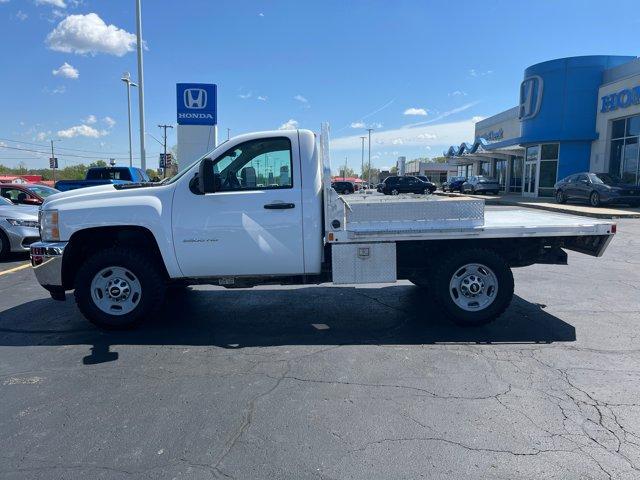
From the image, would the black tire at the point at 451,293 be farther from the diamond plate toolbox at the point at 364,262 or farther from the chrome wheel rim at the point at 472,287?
the diamond plate toolbox at the point at 364,262

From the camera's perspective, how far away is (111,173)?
1911 centimetres

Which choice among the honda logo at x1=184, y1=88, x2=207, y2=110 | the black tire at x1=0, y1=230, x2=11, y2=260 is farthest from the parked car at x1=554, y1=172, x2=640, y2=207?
the black tire at x1=0, y1=230, x2=11, y2=260

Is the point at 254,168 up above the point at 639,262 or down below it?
above

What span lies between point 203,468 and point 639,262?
31.8ft

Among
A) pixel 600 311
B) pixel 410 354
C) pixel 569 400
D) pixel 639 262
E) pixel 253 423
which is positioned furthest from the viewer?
pixel 639 262

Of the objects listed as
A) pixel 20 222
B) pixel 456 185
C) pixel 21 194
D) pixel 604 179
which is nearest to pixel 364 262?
pixel 20 222

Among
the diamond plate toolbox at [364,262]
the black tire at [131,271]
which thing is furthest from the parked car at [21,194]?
the diamond plate toolbox at [364,262]

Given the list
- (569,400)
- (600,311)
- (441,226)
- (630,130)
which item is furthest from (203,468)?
(630,130)

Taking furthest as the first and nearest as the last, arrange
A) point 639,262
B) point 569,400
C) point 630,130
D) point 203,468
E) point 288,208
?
point 630,130, point 639,262, point 288,208, point 569,400, point 203,468

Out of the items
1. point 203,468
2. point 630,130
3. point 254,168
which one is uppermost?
point 630,130

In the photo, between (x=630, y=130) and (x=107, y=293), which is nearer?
(x=107, y=293)

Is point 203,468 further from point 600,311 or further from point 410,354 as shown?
point 600,311

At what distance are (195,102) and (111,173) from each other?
8431 millimetres

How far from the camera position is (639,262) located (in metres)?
9.55
